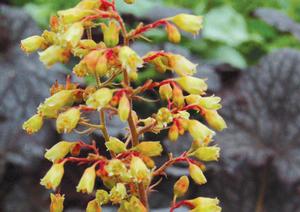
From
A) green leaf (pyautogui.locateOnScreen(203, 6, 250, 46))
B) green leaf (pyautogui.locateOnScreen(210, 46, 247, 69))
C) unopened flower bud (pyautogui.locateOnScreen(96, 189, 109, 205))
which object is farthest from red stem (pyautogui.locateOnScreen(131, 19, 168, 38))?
green leaf (pyautogui.locateOnScreen(203, 6, 250, 46))

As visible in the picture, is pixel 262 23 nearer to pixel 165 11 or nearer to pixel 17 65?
pixel 165 11

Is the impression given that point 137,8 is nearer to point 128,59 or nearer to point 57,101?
point 57,101

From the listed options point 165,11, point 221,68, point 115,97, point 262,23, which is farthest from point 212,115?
point 262,23

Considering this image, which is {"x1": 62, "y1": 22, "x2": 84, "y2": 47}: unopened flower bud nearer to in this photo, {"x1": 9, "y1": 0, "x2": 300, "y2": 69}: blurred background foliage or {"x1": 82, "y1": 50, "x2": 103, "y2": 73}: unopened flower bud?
{"x1": 82, "y1": 50, "x2": 103, "y2": 73}: unopened flower bud

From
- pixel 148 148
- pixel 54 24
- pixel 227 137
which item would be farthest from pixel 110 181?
pixel 227 137

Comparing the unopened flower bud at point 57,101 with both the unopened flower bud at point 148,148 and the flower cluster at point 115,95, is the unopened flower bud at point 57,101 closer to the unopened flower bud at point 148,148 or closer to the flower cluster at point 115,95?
the flower cluster at point 115,95

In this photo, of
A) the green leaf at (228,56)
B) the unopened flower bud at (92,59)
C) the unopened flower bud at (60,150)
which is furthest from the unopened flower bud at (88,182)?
the green leaf at (228,56)

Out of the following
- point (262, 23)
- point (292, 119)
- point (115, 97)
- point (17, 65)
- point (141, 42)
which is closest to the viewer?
point (115, 97)
